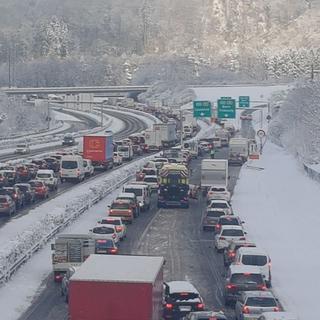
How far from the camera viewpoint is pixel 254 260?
3014cm

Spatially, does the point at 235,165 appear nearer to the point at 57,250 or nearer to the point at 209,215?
the point at 209,215

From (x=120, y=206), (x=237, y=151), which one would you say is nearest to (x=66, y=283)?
(x=120, y=206)

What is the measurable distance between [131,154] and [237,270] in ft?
173

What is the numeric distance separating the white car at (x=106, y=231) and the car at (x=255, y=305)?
1059 cm

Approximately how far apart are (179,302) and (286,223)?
22051 millimetres

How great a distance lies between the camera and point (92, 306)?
1855cm

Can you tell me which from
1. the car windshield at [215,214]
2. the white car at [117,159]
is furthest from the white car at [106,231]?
the white car at [117,159]

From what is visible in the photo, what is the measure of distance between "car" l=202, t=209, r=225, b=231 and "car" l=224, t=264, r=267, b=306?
1449 cm

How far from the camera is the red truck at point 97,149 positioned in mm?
65250

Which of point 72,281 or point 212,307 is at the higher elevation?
point 72,281

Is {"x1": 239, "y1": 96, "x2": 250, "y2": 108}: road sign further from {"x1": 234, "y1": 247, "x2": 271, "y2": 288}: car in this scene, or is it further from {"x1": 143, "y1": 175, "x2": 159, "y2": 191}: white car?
{"x1": 234, "y1": 247, "x2": 271, "y2": 288}: car

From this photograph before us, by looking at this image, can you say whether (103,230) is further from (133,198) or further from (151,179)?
(151,179)

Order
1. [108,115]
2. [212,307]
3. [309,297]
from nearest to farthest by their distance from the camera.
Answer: [212,307], [309,297], [108,115]

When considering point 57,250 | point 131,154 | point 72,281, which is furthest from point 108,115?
point 72,281
